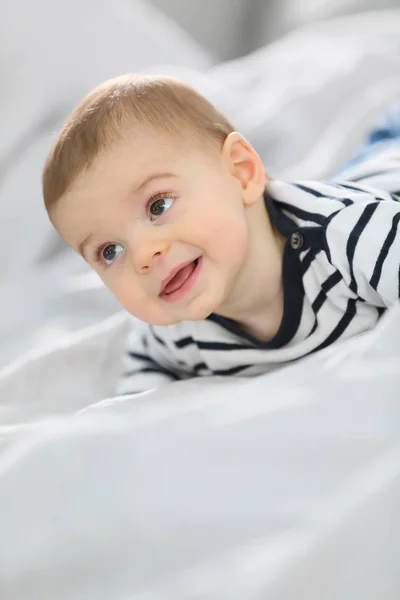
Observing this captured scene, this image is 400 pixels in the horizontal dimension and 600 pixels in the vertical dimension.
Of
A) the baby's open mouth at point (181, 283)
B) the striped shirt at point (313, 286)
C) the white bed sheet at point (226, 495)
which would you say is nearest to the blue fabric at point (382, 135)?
the striped shirt at point (313, 286)

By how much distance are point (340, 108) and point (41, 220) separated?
1.74 ft

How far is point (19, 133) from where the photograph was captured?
3.70ft

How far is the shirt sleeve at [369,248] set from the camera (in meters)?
0.71

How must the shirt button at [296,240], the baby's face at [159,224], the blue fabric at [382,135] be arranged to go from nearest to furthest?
1. the baby's face at [159,224]
2. the shirt button at [296,240]
3. the blue fabric at [382,135]

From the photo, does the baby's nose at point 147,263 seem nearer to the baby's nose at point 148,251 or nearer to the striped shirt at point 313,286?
the baby's nose at point 148,251

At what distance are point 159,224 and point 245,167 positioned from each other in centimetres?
14

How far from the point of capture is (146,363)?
0.90 meters

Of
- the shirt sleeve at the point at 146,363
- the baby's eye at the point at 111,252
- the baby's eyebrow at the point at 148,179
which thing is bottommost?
the shirt sleeve at the point at 146,363

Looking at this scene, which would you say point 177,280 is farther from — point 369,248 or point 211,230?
point 369,248

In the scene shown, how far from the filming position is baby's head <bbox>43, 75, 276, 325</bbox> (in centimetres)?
67

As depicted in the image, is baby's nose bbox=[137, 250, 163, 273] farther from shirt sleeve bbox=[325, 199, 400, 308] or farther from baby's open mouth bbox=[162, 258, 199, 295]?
shirt sleeve bbox=[325, 199, 400, 308]

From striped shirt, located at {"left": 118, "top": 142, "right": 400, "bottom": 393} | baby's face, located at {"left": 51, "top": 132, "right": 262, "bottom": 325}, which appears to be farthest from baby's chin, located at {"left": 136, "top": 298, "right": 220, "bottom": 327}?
striped shirt, located at {"left": 118, "top": 142, "right": 400, "bottom": 393}

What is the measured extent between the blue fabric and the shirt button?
0.30 m

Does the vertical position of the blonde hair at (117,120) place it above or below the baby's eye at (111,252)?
above
